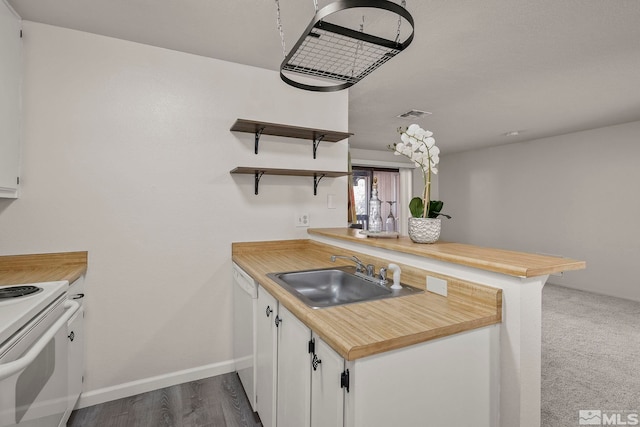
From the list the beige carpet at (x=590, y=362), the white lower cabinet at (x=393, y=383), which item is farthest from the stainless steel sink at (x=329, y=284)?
the beige carpet at (x=590, y=362)

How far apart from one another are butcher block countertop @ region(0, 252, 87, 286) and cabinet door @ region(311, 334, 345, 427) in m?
1.36

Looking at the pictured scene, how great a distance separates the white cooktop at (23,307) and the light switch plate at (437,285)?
1.52m

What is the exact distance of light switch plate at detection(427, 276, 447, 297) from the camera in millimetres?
1294

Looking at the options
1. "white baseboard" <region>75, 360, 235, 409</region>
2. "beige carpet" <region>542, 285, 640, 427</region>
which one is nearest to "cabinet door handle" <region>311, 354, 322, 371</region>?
"white baseboard" <region>75, 360, 235, 409</region>

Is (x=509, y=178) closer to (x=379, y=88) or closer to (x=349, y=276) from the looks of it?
(x=379, y=88)

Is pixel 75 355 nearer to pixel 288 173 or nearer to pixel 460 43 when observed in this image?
pixel 288 173

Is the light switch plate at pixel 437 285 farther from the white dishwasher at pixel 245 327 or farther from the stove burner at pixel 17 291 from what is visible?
the stove burner at pixel 17 291

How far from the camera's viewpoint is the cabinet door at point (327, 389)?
92 cm

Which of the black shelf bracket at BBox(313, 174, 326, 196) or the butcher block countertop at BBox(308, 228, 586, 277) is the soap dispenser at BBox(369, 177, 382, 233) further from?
the black shelf bracket at BBox(313, 174, 326, 196)

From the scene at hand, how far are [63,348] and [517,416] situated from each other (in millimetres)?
1953

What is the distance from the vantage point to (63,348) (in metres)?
1.43

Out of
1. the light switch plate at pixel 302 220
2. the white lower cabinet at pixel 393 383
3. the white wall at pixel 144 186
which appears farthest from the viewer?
the light switch plate at pixel 302 220

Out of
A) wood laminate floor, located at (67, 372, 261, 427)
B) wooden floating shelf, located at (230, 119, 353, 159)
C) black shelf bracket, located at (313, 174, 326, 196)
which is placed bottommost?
wood laminate floor, located at (67, 372, 261, 427)

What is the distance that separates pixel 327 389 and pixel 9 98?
2.18m
